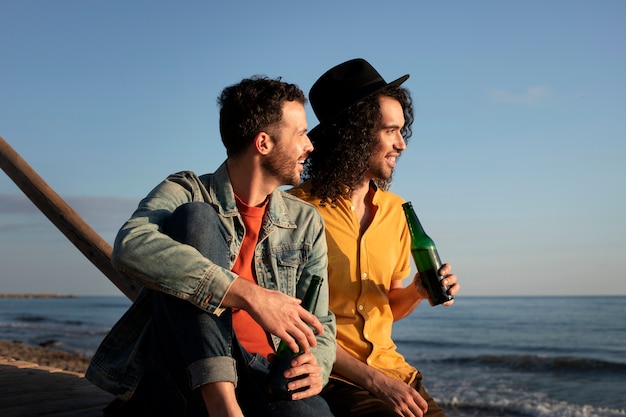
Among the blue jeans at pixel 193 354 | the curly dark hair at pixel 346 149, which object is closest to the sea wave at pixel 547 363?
the curly dark hair at pixel 346 149

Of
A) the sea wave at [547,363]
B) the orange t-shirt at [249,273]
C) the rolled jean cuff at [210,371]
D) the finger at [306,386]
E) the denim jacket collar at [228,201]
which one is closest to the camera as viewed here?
the rolled jean cuff at [210,371]

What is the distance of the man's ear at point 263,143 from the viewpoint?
288 centimetres

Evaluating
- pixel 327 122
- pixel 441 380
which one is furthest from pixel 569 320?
pixel 327 122

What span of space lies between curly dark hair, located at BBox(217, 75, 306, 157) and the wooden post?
1.59m

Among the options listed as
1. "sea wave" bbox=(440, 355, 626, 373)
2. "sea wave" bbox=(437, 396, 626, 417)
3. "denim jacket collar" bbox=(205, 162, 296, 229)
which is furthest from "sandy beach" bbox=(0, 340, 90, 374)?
"denim jacket collar" bbox=(205, 162, 296, 229)

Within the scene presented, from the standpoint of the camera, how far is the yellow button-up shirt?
3123 mm

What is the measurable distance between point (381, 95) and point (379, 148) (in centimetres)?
32

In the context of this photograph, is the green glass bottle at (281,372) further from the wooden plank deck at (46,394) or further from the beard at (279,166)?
the wooden plank deck at (46,394)

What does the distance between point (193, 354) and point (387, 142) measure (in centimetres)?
169

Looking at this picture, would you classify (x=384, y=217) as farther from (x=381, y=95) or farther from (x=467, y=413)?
(x=467, y=413)

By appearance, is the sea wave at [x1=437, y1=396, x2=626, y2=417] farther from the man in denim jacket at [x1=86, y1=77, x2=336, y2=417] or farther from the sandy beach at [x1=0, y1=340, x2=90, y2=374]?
the man in denim jacket at [x1=86, y1=77, x2=336, y2=417]

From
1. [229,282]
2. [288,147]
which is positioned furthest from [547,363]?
[229,282]

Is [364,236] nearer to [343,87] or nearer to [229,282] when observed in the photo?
[343,87]

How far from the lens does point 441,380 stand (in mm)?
13891
